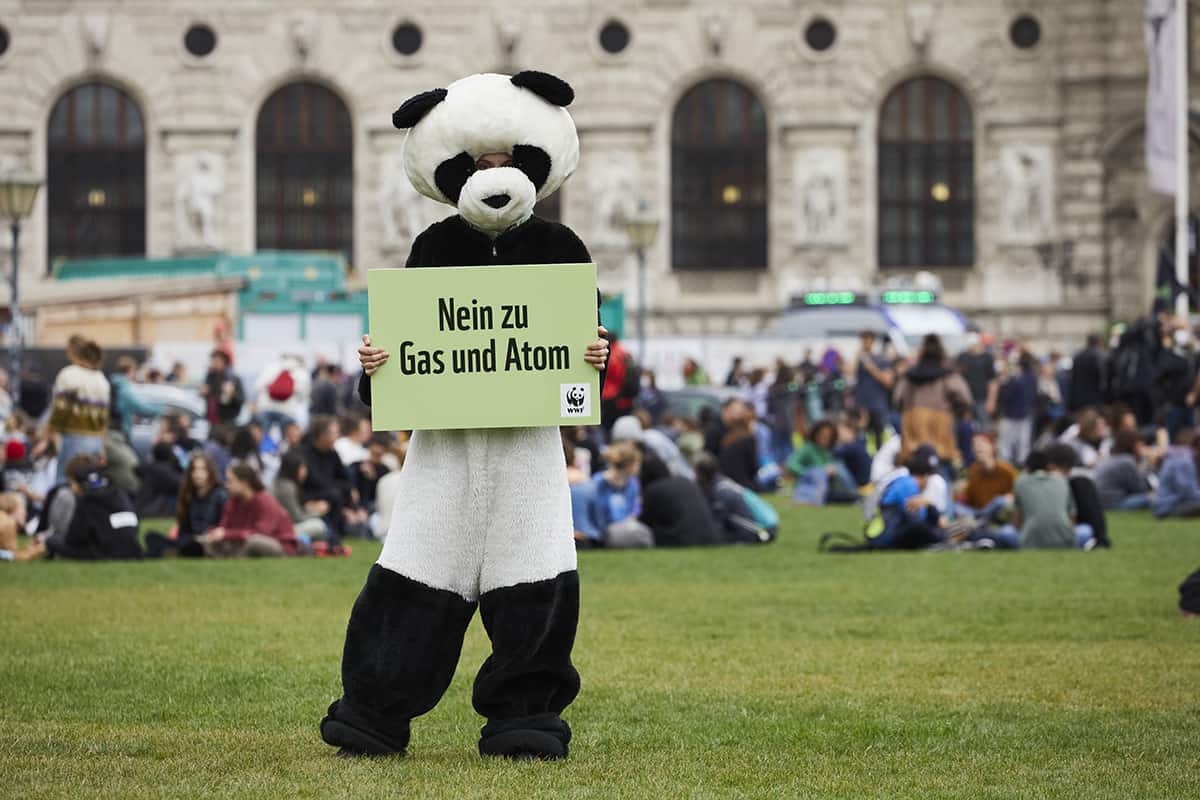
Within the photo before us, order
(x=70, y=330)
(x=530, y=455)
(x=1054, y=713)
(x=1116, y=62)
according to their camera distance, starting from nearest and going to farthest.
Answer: (x=530, y=455) < (x=1054, y=713) < (x=70, y=330) < (x=1116, y=62)

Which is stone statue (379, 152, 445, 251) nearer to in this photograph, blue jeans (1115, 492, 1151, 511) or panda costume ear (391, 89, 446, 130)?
blue jeans (1115, 492, 1151, 511)

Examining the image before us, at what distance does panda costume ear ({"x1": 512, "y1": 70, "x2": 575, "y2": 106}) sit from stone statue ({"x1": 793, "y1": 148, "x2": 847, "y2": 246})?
120ft

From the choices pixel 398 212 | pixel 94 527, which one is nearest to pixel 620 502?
pixel 94 527

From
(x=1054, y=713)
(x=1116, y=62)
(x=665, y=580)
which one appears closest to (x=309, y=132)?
(x=1116, y=62)

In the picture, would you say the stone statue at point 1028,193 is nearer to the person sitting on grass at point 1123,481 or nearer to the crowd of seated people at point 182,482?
the person sitting on grass at point 1123,481

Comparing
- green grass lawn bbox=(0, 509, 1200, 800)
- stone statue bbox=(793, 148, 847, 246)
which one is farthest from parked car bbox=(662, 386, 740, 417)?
stone statue bbox=(793, 148, 847, 246)

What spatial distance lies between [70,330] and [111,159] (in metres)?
10.00

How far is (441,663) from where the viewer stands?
8070 millimetres

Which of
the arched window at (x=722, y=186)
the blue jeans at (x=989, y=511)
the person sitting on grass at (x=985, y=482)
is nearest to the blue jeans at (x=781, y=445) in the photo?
the person sitting on grass at (x=985, y=482)

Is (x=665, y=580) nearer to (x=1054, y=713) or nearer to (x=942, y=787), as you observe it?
(x=1054, y=713)

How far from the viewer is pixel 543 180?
8.30 metres

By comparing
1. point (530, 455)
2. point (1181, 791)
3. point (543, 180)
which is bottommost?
point (1181, 791)

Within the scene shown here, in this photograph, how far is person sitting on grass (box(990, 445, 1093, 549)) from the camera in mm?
18781

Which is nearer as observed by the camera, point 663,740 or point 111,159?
point 663,740
